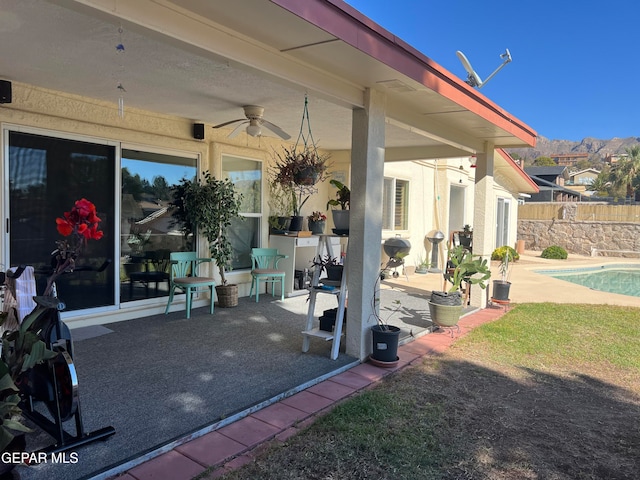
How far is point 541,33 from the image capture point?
78.5 ft

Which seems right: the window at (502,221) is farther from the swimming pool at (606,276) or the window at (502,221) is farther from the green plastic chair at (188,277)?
the green plastic chair at (188,277)

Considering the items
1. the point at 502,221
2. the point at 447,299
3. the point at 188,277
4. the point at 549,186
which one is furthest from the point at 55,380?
the point at 549,186

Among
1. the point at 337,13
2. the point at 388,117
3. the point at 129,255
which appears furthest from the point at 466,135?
the point at 129,255

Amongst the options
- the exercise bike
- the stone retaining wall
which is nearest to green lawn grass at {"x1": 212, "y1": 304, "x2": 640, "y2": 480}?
the exercise bike

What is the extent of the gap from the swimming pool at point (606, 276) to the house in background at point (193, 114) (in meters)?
6.70

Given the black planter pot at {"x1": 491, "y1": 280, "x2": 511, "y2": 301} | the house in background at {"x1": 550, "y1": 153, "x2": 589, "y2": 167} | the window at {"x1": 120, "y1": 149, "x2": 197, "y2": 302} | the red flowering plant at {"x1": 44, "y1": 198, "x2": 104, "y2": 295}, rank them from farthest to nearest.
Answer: the house in background at {"x1": 550, "y1": 153, "x2": 589, "y2": 167} < the black planter pot at {"x1": 491, "y1": 280, "x2": 511, "y2": 301} < the window at {"x1": 120, "y1": 149, "x2": 197, "y2": 302} < the red flowering plant at {"x1": 44, "y1": 198, "x2": 104, "y2": 295}

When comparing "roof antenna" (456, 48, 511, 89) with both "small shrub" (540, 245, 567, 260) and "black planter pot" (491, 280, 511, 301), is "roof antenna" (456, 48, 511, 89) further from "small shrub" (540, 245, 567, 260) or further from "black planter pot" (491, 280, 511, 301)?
"small shrub" (540, 245, 567, 260)

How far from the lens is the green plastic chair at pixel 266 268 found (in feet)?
20.3

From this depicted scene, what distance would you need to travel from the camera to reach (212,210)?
562 cm

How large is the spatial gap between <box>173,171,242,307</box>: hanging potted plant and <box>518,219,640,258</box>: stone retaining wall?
16508mm

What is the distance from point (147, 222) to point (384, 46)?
3630 millimetres

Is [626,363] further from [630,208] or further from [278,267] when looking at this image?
[630,208]

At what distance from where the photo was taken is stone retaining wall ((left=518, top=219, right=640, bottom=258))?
17.6 meters

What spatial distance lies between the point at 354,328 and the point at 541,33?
26231 millimetres
